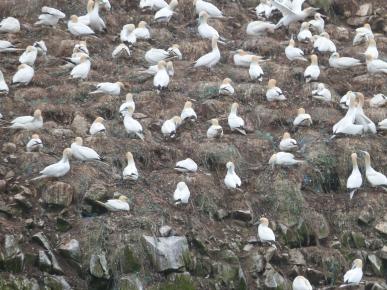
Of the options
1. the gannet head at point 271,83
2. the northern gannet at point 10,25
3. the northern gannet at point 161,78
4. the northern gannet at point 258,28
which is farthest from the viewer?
the northern gannet at point 258,28

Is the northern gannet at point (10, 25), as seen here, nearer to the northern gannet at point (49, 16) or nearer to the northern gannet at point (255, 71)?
the northern gannet at point (49, 16)

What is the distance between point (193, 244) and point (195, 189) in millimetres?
1433

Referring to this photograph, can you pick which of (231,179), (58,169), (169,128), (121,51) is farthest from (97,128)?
(121,51)

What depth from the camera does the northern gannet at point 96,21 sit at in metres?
26.2

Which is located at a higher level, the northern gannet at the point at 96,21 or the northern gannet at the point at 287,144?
the northern gannet at the point at 287,144

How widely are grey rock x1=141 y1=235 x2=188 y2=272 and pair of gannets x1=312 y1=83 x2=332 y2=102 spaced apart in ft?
20.8

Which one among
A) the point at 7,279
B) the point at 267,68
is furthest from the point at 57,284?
the point at 267,68

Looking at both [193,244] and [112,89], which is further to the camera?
[112,89]

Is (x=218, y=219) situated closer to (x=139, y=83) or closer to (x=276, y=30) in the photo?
(x=139, y=83)

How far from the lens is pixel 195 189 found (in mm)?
19922

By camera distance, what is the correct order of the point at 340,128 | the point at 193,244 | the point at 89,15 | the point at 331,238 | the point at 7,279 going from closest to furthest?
1. the point at 7,279
2. the point at 193,244
3. the point at 331,238
4. the point at 340,128
5. the point at 89,15

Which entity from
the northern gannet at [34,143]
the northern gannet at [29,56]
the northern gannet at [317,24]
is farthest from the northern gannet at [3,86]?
the northern gannet at [317,24]

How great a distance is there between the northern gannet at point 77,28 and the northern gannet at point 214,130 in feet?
18.1

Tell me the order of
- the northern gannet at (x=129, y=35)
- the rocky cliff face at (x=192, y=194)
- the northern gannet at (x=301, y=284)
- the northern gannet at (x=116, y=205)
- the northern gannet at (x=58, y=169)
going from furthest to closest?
the northern gannet at (x=129, y=35) < the northern gannet at (x=58, y=169) < the northern gannet at (x=116, y=205) < the northern gannet at (x=301, y=284) < the rocky cliff face at (x=192, y=194)
